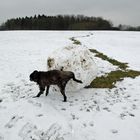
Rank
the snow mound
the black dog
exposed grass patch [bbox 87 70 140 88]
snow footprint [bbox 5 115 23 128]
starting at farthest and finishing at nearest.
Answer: exposed grass patch [bbox 87 70 140 88] < the snow mound < the black dog < snow footprint [bbox 5 115 23 128]

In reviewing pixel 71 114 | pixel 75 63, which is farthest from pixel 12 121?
pixel 75 63

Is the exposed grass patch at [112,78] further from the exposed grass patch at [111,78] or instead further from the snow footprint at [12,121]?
the snow footprint at [12,121]

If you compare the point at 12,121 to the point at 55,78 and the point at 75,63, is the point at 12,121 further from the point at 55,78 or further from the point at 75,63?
the point at 75,63

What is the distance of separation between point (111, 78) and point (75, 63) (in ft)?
9.68

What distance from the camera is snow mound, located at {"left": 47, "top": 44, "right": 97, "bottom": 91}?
376 inches

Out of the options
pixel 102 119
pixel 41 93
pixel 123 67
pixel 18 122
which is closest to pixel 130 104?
pixel 102 119

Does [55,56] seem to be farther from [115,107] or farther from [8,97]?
[115,107]

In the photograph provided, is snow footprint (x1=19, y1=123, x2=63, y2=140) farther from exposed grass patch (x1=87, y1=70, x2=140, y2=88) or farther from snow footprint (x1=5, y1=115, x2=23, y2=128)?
exposed grass patch (x1=87, y1=70, x2=140, y2=88)

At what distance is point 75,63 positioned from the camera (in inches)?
379

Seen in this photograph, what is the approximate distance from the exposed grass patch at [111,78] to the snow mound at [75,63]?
0.90m

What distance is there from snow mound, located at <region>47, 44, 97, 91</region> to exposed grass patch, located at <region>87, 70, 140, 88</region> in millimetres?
900

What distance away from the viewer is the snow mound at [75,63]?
956 centimetres

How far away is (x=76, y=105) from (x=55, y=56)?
92.0 inches

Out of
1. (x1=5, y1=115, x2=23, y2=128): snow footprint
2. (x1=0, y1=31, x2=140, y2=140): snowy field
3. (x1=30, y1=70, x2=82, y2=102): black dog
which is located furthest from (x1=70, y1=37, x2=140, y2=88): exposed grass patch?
(x1=5, y1=115, x2=23, y2=128): snow footprint
